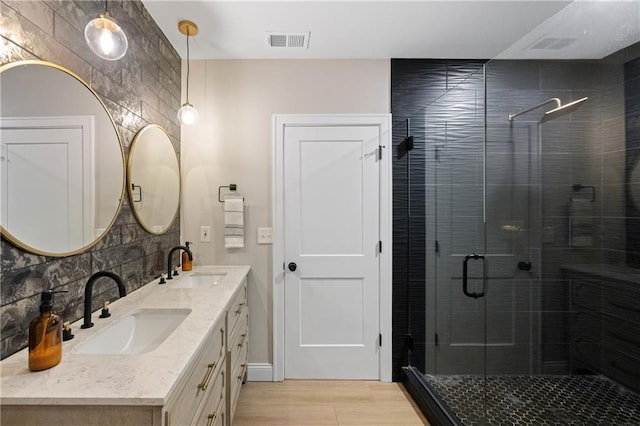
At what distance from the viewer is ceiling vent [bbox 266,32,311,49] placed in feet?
6.97

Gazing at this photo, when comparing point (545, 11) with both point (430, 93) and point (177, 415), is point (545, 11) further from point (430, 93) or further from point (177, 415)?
point (177, 415)

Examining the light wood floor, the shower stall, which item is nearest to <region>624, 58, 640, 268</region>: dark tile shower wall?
the shower stall

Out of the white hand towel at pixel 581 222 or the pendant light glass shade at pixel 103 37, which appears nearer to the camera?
the pendant light glass shade at pixel 103 37

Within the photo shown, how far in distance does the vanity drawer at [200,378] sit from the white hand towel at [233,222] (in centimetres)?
95

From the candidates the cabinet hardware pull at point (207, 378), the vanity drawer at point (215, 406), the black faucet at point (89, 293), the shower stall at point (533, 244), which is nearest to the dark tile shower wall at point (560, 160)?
the shower stall at point (533, 244)

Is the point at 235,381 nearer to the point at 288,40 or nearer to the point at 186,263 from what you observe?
the point at 186,263

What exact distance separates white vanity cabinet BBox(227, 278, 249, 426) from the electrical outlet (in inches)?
21.4

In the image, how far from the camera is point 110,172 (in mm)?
1501

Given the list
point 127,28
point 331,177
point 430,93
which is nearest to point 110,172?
point 127,28

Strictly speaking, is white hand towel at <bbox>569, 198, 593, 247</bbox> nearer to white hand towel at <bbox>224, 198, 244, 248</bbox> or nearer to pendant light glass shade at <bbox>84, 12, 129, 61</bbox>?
white hand towel at <bbox>224, 198, 244, 248</bbox>

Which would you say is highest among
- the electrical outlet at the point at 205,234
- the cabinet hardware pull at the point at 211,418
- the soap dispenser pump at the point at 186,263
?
the electrical outlet at the point at 205,234

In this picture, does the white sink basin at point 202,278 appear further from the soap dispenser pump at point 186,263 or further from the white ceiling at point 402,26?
the white ceiling at point 402,26

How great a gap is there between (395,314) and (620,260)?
4.77ft

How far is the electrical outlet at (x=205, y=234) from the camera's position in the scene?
245 centimetres
